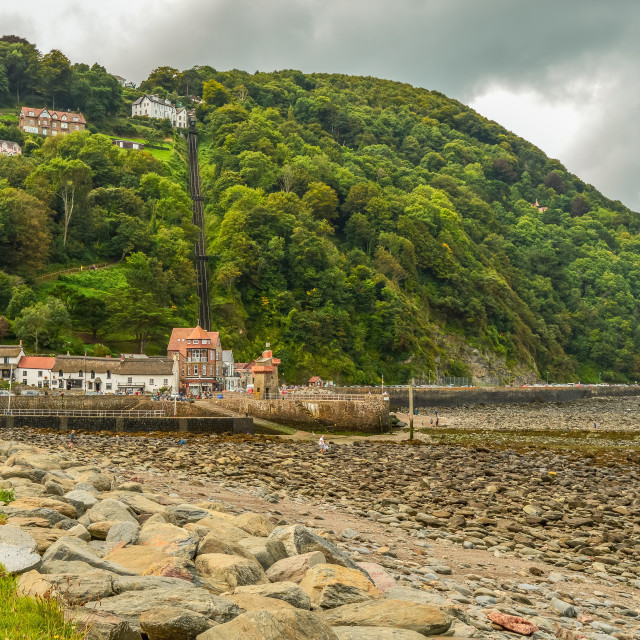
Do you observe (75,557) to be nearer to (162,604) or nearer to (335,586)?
(162,604)

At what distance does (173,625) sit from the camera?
5.62m

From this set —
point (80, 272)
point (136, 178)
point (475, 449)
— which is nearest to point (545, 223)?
point (136, 178)

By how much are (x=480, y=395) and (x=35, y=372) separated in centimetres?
5134

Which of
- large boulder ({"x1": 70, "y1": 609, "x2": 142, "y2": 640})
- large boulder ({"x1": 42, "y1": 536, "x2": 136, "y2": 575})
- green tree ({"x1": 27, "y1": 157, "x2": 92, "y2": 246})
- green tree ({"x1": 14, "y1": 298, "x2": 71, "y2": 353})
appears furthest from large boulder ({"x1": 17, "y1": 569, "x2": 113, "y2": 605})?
green tree ({"x1": 27, "y1": 157, "x2": 92, "y2": 246})

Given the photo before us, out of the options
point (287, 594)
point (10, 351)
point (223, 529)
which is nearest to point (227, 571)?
point (287, 594)

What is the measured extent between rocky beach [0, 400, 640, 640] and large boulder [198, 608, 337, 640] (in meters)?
0.02

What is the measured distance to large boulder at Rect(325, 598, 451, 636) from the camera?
671 centimetres

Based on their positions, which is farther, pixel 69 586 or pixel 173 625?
pixel 69 586

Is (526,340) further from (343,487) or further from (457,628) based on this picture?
(457,628)

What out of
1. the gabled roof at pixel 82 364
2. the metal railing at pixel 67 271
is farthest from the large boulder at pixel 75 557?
the metal railing at pixel 67 271

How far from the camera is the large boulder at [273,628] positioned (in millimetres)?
5457

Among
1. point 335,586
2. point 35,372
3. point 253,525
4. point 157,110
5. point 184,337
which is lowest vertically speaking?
point 253,525

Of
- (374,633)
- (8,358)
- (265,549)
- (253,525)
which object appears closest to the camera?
(374,633)

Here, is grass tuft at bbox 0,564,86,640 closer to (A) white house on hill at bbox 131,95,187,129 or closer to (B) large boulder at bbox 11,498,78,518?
(B) large boulder at bbox 11,498,78,518
